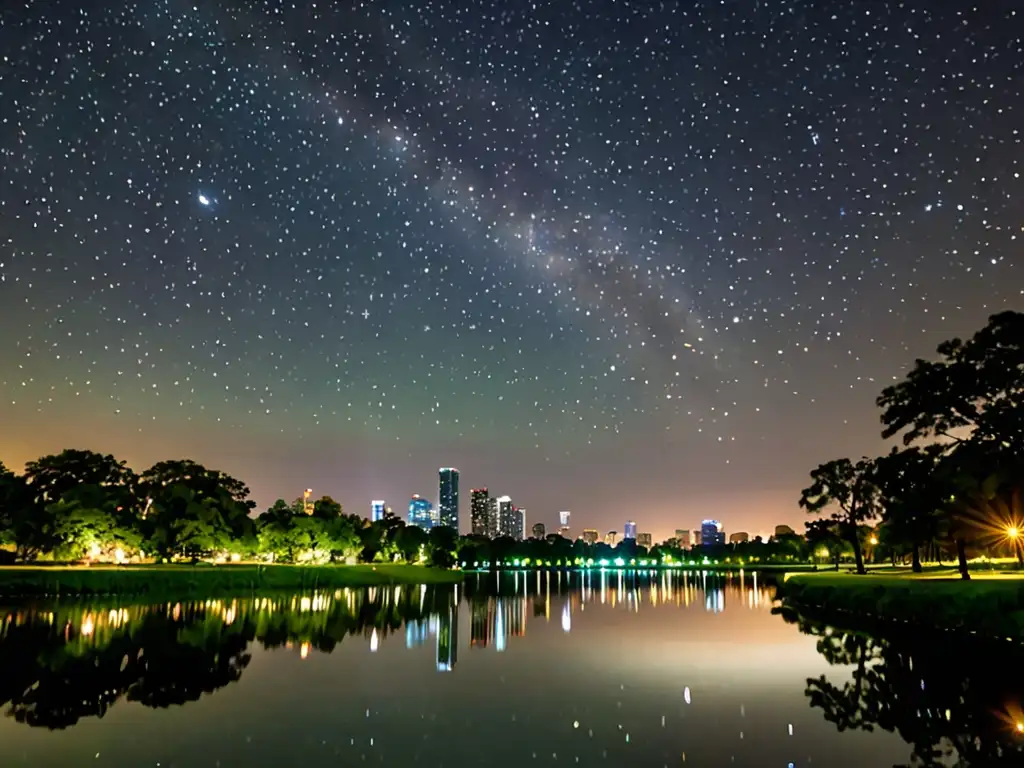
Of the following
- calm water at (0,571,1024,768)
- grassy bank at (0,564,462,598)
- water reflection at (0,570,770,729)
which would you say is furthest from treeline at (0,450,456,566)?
calm water at (0,571,1024,768)

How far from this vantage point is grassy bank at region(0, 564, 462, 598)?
163 feet

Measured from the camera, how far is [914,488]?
136 feet

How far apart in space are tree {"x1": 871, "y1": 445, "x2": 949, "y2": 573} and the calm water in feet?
32.7

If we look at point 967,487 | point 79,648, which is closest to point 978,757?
point 967,487

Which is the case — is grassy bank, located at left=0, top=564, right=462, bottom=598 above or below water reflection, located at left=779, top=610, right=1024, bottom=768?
above

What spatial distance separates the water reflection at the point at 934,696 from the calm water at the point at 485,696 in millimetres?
75

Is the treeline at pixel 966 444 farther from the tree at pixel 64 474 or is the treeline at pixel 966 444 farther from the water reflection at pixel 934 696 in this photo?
the tree at pixel 64 474

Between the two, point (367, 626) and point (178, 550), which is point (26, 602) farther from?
point (178, 550)

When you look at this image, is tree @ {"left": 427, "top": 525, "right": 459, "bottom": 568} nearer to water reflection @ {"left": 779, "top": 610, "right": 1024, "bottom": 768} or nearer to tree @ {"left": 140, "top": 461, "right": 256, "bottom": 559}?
tree @ {"left": 140, "top": 461, "right": 256, "bottom": 559}

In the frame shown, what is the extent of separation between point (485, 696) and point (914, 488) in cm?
3163

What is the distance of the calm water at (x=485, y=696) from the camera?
43.6 ft

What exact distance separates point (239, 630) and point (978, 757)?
90.0ft

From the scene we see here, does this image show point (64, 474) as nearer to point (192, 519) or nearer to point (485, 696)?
point (192, 519)

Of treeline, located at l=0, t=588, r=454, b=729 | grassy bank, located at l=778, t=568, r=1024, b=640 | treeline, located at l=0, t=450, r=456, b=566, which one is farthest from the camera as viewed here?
treeline, located at l=0, t=450, r=456, b=566
